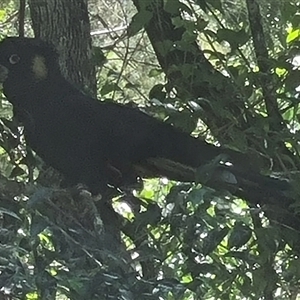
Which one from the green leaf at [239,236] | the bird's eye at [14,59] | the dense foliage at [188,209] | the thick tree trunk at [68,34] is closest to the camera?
the dense foliage at [188,209]

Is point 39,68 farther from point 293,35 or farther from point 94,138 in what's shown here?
point 293,35

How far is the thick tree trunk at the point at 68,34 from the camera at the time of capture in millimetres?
1141

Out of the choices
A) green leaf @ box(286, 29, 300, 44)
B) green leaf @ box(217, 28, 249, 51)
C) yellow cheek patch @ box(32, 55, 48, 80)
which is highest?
green leaf @ box(286, 29, 300, 44)

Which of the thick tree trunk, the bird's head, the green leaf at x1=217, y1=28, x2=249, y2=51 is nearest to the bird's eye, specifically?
the bird's head

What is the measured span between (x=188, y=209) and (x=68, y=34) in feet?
1.27

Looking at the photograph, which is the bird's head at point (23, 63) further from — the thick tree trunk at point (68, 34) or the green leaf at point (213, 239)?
the green leaf at point (213, 239)

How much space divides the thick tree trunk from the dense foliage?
0.06 m

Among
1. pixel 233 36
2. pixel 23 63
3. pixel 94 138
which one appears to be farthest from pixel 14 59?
pixel 233 36

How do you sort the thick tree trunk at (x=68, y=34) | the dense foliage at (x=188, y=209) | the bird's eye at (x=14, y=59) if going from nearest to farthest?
the dense foliage at (x=188, y=209), the bird's eye at (x=14, y=59), the thick tree trunk at (x=68, y=34)

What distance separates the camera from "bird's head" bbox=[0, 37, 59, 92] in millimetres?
1000

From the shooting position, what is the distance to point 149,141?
97cm

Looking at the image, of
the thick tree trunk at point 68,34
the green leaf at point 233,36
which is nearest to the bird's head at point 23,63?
the thick tree trunk at point 68,34

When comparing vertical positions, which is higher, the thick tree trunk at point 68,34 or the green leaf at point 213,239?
the thick tree trunk at point 68,34

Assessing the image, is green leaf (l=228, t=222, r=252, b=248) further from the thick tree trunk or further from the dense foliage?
the thick tree trunk
